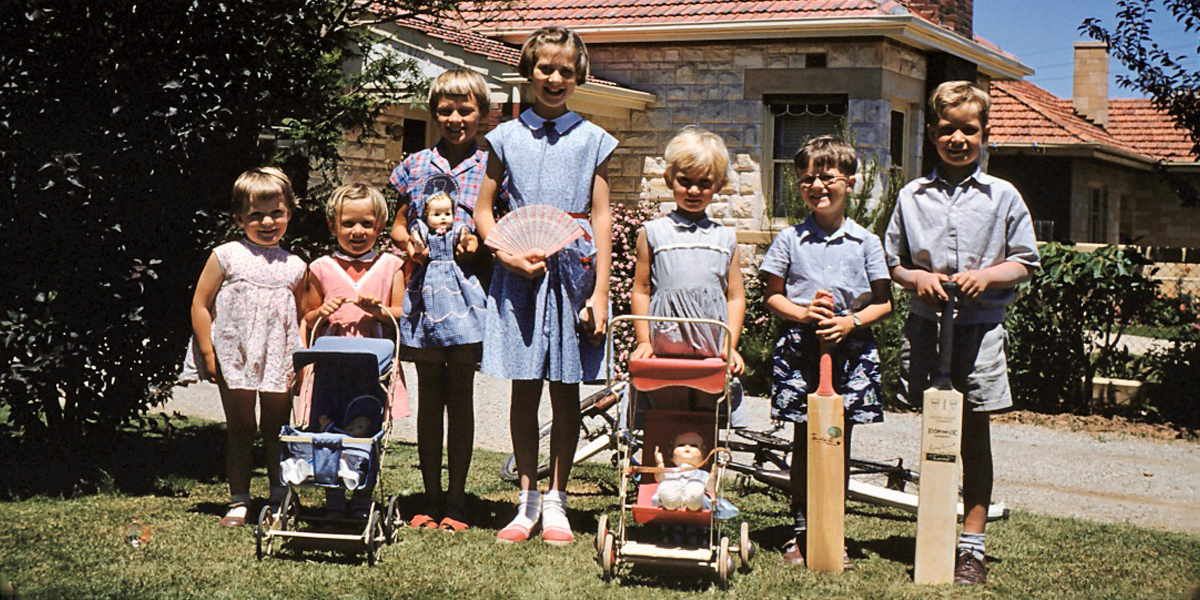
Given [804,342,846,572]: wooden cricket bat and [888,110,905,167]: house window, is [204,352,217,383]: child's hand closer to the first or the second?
[804,342,846,572]: wooden cricket bat

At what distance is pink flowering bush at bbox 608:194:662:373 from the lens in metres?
12.7

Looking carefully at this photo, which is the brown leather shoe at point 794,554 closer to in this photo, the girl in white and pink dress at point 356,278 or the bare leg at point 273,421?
the girl in white and pink dress at point 356,278

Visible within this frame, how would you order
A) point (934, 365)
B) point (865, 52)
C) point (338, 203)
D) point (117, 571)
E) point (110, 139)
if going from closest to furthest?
point (117, 571)
point (934, 365)
point (338, 203)
point (110, 139)
point (865, 52)

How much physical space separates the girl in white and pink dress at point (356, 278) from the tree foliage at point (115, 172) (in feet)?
4.05

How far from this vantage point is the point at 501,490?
6969mm

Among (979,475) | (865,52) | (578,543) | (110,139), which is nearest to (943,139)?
(979,475)

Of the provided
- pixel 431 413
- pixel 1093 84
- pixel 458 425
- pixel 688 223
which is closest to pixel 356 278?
pixel 431 413

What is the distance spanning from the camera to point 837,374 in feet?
17.5

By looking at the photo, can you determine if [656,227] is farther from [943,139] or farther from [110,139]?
[110,139]

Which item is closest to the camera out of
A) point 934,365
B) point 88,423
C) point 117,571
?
point 117,571

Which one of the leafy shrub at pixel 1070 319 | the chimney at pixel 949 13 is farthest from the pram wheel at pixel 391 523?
the chimney at pixel 949 13

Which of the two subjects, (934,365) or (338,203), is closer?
(934,365)

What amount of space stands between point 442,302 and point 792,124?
9.52m

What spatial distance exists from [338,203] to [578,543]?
187cm
